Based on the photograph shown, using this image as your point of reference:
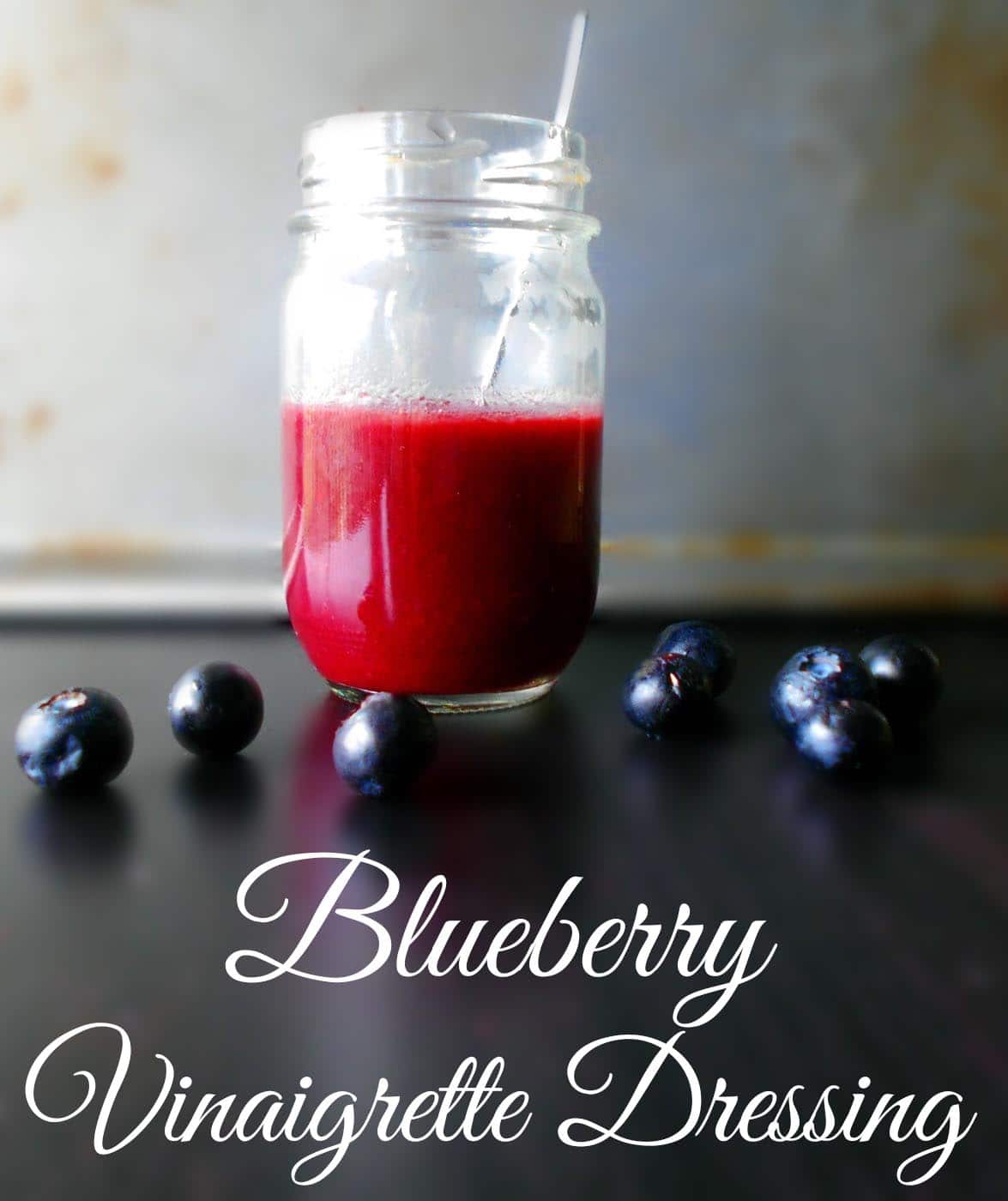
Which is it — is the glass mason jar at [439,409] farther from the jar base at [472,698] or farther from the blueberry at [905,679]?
the blueberry at [905,679]

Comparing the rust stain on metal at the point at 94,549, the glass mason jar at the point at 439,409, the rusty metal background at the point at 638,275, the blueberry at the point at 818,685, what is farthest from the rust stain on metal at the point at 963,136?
the rust stain on metal at the point at 94,549

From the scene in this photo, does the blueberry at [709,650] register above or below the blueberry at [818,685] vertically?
below

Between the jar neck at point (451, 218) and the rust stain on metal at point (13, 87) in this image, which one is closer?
the jar neck at point (451, 218)

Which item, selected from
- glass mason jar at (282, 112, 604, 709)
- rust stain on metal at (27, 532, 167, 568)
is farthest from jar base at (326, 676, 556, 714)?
rust stain on metal at (27, 532, 167, 568)

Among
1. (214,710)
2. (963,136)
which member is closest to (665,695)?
(214,710)

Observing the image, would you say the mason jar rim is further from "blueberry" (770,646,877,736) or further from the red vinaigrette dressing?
"blueberry" (770,646,877,736)

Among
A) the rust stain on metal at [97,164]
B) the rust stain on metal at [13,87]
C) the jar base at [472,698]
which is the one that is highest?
the rust stain on metal at [13,87]

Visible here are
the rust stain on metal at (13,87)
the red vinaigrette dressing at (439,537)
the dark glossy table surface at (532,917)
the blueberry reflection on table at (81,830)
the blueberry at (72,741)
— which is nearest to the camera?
the dark glossy table surface at (532,917)
